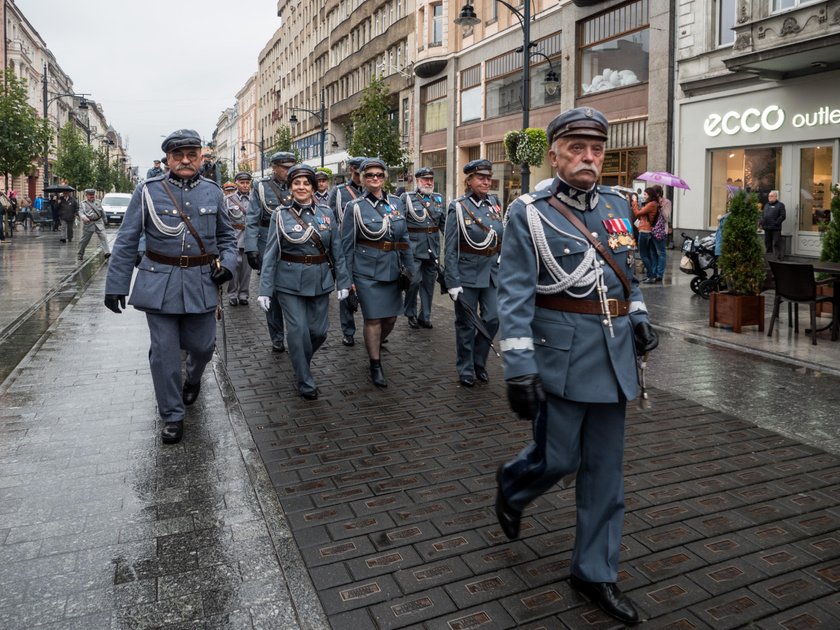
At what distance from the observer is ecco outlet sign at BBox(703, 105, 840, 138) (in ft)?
61.5

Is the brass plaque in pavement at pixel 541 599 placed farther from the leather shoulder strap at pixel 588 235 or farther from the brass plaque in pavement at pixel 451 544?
the leather shoulder strap at pixel 588 235

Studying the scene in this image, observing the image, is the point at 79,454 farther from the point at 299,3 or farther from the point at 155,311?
the point at 299,3

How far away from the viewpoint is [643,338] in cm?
352

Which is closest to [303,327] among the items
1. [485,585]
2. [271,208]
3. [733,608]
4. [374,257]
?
[374,257]

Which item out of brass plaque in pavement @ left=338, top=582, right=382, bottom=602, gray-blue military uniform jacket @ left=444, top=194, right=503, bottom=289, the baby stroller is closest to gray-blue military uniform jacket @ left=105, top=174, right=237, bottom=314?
gray-blue military uniform jacket @ left=444, top=194, right=503, bottom=289

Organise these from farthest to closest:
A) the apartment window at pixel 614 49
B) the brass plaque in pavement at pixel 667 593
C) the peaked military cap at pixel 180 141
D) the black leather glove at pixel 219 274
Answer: the apartment window at pixel 614 49, the black leather glove at pixel 219 274, the peaked military cap at pixel 180 141, the brass plaque in pavement at pixel 667 593

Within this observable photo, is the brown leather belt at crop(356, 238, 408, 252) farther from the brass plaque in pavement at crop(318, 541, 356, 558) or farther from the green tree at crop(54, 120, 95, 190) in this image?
the green tree at crop(54, 120, 95, 190)

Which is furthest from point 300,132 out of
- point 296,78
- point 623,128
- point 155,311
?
point 155,311

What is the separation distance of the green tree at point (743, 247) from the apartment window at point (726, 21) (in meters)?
13.2

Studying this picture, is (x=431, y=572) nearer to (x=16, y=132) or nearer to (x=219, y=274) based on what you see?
(x=219, y=274)

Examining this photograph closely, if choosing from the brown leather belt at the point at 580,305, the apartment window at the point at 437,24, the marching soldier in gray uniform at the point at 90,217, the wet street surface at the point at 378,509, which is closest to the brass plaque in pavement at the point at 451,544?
the wet street surface at the point at 378,509

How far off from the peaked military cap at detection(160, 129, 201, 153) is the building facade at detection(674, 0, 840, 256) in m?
14.0

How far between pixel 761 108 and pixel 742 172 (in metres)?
1.76

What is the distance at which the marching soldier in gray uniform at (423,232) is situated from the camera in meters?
10.3
